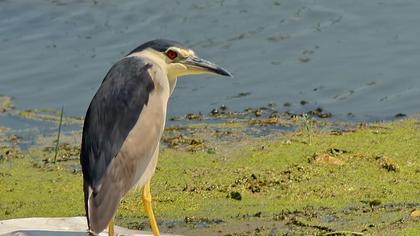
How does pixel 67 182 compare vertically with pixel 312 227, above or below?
below

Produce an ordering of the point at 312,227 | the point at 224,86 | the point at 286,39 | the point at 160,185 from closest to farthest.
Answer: the point at 312,227 → the point at 160,185 → the point at 224,86 → the point at 286,39

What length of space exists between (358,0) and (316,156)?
3.82 metres

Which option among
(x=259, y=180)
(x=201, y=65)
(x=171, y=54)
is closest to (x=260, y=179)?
(x=259, y=180)

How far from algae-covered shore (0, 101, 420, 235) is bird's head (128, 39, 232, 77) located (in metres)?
0.85

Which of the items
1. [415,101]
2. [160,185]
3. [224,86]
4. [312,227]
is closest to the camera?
[312,227]

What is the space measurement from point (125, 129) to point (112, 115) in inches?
4.0

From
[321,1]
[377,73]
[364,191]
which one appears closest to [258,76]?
[377,73]

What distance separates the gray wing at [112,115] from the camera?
547cm

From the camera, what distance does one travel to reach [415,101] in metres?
8.41

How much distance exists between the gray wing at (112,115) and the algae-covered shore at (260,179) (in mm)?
803

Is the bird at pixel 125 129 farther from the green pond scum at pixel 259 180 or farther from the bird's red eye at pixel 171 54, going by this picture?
the green pond scum at pixel 259 180

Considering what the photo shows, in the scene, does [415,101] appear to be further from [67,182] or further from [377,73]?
[67,182]

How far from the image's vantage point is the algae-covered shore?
6133 millimetres

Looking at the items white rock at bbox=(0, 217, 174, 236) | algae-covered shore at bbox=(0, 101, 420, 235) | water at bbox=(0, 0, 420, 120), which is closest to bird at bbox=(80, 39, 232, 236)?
white rock at bbox=(0, 217, 174, 236)
